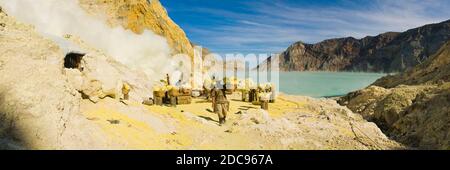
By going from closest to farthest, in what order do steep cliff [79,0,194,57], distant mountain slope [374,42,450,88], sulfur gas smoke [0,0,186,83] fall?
1. sulfur gas smoke [0,0,186,83]
2. distant mountain slope [374,42,450,88]
3. steep cliff [79,0,194,57]

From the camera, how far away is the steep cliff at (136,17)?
34594 mm

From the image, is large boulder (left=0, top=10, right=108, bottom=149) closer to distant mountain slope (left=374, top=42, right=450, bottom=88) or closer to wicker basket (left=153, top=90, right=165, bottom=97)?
wicker basket (left=153, top=90, right=165, bottom=97)

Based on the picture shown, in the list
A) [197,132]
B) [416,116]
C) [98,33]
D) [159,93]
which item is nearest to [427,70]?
[416,116]

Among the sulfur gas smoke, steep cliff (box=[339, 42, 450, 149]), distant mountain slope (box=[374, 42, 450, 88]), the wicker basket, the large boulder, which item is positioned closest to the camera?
the large boulder

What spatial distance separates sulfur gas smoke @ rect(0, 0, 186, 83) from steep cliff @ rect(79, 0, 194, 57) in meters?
0.66

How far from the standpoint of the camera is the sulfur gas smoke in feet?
89.4

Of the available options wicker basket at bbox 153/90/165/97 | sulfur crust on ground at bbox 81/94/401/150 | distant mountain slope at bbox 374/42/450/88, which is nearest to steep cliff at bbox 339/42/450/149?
sulfur crust on ground at bbox 81/94/401/150

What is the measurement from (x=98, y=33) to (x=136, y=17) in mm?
5727

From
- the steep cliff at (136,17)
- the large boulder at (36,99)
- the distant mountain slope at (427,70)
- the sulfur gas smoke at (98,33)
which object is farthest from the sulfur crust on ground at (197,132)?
the steep cliff at (136,17)

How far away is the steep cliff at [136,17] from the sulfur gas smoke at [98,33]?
66cm

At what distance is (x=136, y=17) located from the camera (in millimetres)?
37281

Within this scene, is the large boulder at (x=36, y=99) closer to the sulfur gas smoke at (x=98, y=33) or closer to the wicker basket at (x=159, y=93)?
the wicker basket at (x=159, y=93)

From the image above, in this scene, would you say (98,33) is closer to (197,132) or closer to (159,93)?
(159,93)
